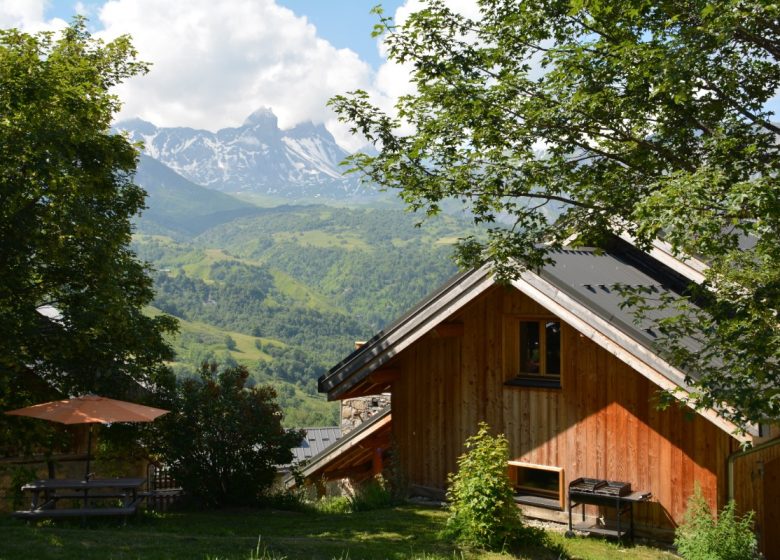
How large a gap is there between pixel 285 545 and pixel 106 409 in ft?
16.0

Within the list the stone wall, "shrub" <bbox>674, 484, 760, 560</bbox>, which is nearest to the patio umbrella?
"shrub" <bbox>674, 484, 760, 560</bbox>

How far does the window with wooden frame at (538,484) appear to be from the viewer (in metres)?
12.1

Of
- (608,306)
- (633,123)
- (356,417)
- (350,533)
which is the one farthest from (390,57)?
(356,417)

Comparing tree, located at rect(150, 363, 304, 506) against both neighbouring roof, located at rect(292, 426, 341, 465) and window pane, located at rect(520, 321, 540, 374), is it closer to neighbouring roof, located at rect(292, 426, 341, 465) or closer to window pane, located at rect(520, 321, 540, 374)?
window pane, located at rect(520, 321, 540, 374)

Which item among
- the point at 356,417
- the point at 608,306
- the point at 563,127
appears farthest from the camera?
the point at 356,417

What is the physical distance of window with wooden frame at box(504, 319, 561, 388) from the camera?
12500 mm

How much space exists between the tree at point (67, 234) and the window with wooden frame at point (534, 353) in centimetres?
716

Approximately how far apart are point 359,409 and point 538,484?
16.8m

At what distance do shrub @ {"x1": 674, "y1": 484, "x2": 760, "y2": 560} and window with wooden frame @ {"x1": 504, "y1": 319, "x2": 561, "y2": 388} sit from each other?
3.06 metres

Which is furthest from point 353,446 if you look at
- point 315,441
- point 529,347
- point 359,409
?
point 315,441

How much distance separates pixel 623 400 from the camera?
11.4m

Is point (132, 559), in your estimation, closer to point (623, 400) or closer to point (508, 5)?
point (623, 400)

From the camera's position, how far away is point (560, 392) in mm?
12148

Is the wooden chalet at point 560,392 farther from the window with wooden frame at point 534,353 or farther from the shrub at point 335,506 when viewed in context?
the shrub at point 335,506
